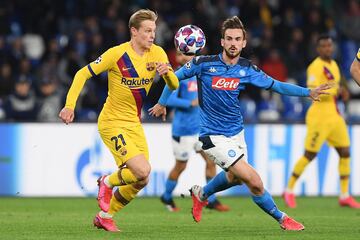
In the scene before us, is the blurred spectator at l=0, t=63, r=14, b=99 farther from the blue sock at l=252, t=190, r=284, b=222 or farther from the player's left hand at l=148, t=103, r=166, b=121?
the blue sock at l=252, t=190, r=284, b=222

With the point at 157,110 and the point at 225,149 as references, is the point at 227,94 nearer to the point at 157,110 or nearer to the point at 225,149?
the point at 225,149

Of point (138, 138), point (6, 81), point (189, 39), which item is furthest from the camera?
point (6, 81)

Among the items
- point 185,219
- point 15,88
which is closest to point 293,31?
point 15,88

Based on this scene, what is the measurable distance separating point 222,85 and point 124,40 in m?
9.19

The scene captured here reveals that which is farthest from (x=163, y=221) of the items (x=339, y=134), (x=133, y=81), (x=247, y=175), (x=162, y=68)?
(x=339, y=134)

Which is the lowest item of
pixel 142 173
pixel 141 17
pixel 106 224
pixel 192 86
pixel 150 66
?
pixel 106 224

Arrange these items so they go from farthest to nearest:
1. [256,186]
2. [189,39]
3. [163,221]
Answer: [163,221]
[189,39]
[256,186]

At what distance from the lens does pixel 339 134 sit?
1457cm

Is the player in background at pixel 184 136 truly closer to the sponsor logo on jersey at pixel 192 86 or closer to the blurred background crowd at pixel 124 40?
the sponsor logo on jersey at pixel 192 86

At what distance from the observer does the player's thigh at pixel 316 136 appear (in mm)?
14562

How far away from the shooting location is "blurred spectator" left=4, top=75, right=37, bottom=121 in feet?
55.7

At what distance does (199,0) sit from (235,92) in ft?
34.9

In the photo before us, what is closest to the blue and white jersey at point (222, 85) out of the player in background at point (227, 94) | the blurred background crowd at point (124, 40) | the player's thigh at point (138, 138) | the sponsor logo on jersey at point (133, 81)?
the player in background at point (227, 94)

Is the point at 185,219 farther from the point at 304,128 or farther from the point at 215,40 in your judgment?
the point at 215,40
